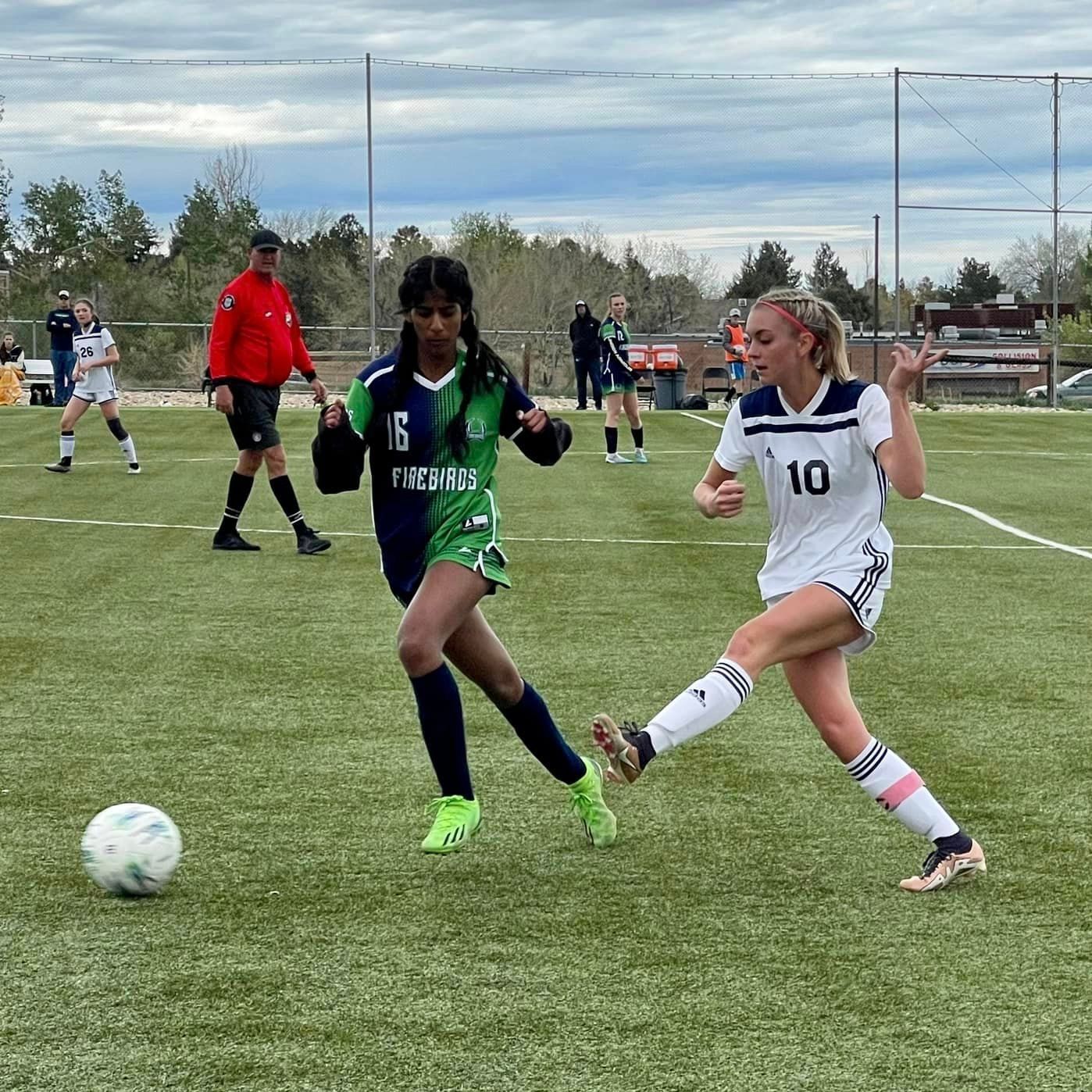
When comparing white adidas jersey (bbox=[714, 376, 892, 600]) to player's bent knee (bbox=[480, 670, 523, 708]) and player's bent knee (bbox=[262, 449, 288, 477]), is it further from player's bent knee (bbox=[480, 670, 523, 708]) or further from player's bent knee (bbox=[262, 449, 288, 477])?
player's bent knee (bbox=[262, 449, 288, 477])

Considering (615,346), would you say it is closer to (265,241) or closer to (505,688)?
(265,241)

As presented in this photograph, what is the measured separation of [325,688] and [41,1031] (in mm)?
3977

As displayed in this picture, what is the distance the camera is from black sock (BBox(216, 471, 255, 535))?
40.7 ft

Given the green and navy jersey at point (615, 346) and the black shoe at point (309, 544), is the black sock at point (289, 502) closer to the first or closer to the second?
the black shoe at point (309, 544)

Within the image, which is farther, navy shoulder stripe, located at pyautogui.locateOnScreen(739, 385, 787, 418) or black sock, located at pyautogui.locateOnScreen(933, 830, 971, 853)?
navy shoulder stripe, located at pyautogui.locateOnScreen(739, 385, 787, 418)

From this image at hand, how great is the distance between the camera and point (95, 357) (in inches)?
720

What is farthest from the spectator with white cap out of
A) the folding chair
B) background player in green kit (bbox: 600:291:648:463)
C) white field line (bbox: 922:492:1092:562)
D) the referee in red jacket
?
the referee in red jacket

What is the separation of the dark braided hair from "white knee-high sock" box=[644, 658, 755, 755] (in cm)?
105

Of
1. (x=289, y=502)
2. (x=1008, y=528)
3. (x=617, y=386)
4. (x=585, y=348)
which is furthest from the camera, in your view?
(x=585, y=348)

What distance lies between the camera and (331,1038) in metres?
3.74

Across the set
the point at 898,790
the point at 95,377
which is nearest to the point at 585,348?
the point at 95,377

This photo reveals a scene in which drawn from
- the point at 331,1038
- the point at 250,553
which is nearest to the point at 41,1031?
the point at 331,1038

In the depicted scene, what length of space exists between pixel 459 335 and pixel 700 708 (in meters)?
1.36

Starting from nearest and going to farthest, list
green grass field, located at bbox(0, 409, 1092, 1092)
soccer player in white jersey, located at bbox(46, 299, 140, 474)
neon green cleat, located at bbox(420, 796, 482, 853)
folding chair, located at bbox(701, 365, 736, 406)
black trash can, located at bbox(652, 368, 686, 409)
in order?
green grass field, located at bbox(0, 409, 1092, 1092), neon green cleat, located at bbox(420, 796, 482, 853), soccer player in white jersey, located at bbox(46, 299, 140, 474), black trash can, located at bbox(652, 368, 686, 409), folding chair, located at bbox(701, 365, 736, 406)
